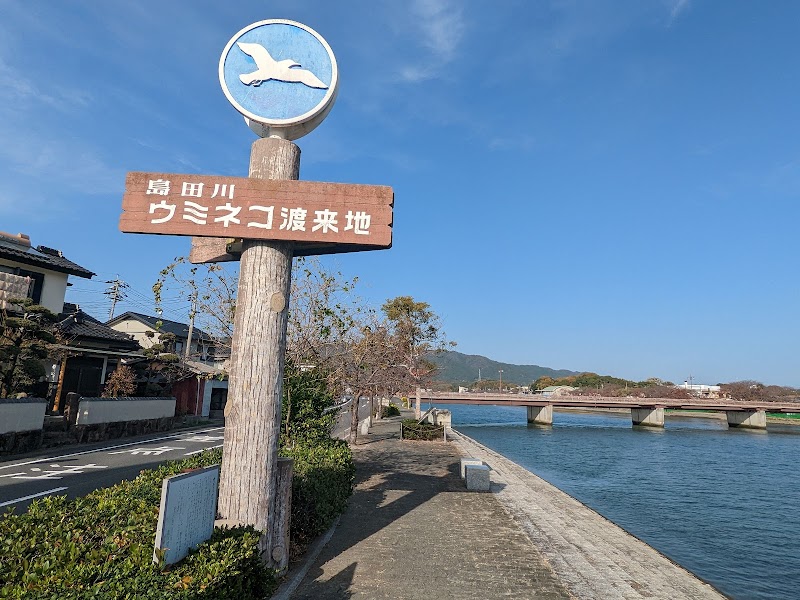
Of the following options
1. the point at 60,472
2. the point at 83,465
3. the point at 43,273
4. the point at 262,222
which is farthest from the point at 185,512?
the point at 43,273

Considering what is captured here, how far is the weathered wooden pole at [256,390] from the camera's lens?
570cm

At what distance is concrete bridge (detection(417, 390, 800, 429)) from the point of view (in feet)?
205

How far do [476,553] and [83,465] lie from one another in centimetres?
1387

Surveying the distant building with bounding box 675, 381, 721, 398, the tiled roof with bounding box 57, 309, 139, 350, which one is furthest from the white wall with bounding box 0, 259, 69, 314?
the distant building with bounding box 675, 381, 721, 398


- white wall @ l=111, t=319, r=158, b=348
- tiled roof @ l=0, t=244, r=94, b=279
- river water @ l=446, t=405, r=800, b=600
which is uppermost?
tiled roof @ l=0, t=244, r=94, b=279

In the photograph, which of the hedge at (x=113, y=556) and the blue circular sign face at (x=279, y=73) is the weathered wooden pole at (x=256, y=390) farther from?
the blue circular sign face at (x=279, y=73)

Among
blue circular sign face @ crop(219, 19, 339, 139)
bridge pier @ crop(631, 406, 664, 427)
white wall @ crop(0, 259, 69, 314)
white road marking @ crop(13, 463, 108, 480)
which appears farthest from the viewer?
bridge pier @ crop(631, 406, 664, 427)

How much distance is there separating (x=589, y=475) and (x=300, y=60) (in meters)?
27.2

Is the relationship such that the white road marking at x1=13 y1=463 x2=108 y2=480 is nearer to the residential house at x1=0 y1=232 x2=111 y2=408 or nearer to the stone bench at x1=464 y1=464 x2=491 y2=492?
the residential house at x1=0 y1=232 x2=111 y2=408

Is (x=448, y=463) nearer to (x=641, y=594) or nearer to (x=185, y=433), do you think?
(x=641, y=594)

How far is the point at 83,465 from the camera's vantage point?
15.8 meters

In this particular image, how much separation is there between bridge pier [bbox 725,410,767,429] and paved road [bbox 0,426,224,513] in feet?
236

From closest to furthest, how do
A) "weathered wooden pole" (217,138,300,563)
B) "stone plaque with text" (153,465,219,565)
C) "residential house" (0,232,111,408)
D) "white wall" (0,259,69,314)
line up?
"stone plaque with text" (153,465,219,565), "weathered wooden pole" (217,138,300,563), "residential house" (0,232,111,408), "white wall" (0,259,69,314)

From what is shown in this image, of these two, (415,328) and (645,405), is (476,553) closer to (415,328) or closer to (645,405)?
(415,328)
